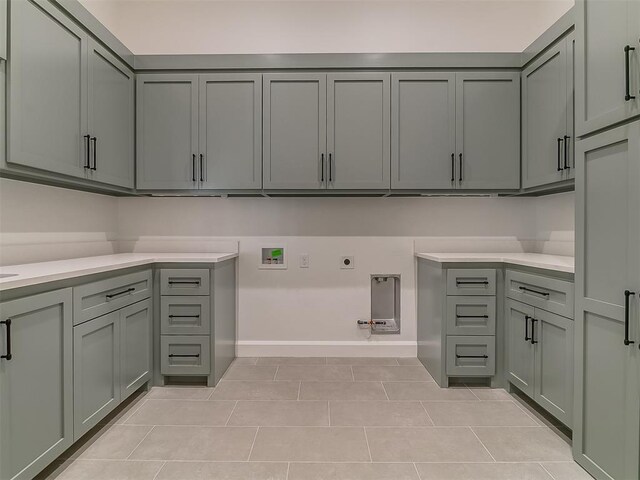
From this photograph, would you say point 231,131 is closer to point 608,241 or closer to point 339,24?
point 339,24

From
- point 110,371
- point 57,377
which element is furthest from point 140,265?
point 57,377

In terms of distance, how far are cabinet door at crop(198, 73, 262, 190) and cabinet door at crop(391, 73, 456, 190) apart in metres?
1.06

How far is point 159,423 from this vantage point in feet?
6.42

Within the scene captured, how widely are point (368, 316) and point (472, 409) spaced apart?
114 cm

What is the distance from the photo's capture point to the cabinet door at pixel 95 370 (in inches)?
64.3

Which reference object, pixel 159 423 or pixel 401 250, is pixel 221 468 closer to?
pixel 159 423

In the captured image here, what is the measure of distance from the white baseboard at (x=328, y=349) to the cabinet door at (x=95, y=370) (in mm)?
1204

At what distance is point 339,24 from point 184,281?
2556mm

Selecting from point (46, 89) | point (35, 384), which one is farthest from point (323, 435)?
point (46, 89)

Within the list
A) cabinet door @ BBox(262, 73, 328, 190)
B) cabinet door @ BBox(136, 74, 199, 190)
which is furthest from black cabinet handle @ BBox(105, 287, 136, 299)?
cabinet door @ BBox(262, 73, 328, 190)

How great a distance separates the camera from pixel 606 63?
4.76 feet

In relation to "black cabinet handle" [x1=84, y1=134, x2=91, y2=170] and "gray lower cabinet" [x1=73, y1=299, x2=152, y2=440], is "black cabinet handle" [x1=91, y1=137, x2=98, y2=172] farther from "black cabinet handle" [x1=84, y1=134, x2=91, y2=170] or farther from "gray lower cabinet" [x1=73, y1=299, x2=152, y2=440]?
"gray lower cabinet" [x1=73, y1=299, x2=152, y2=440]

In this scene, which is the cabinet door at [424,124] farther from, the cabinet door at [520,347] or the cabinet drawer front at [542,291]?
the cabinet door at [520,347]

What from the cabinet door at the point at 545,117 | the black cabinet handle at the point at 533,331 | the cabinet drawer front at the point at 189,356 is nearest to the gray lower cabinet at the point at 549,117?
the cabinet door at the point at 545,117
